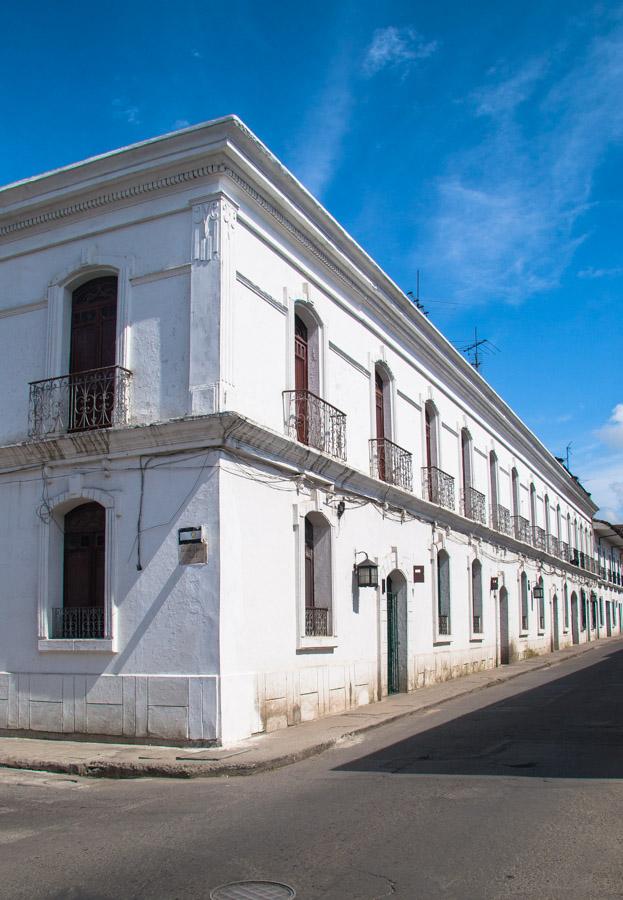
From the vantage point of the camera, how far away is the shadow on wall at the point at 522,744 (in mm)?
9086

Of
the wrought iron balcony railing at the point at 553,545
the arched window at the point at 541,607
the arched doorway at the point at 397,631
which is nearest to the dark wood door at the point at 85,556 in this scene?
the arched doorway at the point at 397,631

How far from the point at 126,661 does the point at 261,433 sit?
3513 millimetres

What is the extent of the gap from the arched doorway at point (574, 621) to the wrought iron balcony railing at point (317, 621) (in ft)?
91.3

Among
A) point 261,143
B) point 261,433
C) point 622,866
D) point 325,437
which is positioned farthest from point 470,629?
point 622,866

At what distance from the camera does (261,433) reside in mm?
12109

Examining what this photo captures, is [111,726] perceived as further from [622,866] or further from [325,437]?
[622,866]

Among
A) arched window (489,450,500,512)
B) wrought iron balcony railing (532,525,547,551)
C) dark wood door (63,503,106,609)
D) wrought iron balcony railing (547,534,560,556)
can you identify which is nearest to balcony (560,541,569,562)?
wrought iron balcony railing (547,534,560,556)

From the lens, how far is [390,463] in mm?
→ 17531

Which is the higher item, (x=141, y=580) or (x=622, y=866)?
(x=141, y=580)

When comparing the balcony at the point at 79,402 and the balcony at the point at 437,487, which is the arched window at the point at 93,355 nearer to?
the balcony at the point at 79,402

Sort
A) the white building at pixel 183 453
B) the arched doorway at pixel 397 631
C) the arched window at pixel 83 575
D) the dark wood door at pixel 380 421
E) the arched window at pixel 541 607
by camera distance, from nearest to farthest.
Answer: the white building at pixel 183 453 < the arched window at pixel 83 575 < the dark wood door at pixel 380 421 < the arched doorway at pixel 397 631 < the arched window at pixel 541 607

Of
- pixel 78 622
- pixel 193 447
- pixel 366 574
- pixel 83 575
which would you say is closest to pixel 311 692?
pixel 366 574

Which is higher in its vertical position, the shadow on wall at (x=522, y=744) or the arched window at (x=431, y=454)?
the arched window at (x=431, y=454)

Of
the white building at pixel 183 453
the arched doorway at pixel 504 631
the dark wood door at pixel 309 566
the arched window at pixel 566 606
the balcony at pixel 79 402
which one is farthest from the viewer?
the arched window at pixel 566 606
